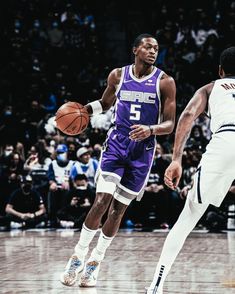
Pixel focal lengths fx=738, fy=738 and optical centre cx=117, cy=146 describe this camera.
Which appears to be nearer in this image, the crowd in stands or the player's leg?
the player's leg

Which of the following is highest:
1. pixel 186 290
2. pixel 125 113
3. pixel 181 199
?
pixel 125 113

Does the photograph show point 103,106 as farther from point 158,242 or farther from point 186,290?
point 158,242

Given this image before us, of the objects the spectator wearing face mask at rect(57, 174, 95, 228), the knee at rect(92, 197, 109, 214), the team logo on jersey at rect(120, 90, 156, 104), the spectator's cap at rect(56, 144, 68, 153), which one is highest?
the team logo on jersey at rect(120, 90, 156, 104)

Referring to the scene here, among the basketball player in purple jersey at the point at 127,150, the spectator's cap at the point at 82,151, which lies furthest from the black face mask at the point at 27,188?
the basketball player in purple jersey at the point at 127,150

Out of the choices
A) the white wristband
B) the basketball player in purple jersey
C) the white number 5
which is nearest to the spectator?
the white wristband

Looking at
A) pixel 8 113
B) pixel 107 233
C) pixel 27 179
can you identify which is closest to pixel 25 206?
pixel 27 179

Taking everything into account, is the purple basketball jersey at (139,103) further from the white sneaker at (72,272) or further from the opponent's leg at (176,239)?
the opponent's leg at (176,239)

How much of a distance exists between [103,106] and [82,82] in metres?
9.94

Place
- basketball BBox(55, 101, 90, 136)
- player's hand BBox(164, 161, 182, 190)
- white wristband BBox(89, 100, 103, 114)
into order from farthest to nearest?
white wristband BBox(89, 100, 103, 114) → basketball BBox(55, 101, 90, 136) → player's hand BBox(164, 161, 182, 190)

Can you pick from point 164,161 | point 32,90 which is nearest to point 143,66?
point 164,161

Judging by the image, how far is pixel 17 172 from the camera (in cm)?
1314

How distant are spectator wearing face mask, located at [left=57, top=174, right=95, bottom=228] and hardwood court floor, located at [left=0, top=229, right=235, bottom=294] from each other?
1262 millimetres

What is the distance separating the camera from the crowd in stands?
41.9ft

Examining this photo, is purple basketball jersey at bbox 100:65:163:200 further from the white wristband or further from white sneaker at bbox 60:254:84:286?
white sneaker at bbox 60:254:84:286
